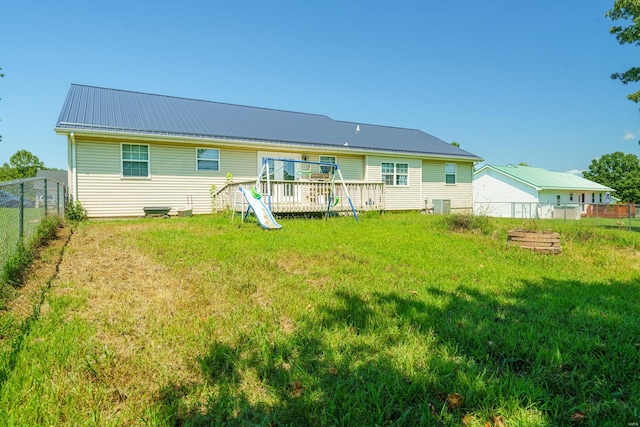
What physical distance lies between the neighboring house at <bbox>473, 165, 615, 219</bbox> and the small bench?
27.0 m

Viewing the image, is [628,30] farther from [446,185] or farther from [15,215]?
[15,215]

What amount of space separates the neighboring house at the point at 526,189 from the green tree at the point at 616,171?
16.3 m

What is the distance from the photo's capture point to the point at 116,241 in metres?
6.63

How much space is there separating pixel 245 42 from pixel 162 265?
1459 cm

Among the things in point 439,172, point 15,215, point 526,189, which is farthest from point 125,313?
point 526,189

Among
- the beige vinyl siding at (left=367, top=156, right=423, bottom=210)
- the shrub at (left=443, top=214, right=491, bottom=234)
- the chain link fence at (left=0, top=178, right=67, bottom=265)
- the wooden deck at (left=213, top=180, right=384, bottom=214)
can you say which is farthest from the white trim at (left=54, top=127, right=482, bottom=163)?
the shrub at (left=443, top=214, right=491, bottom=234)

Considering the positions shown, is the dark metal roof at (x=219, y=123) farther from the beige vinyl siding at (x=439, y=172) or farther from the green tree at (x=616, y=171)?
the green tree at (x=616, y=171)

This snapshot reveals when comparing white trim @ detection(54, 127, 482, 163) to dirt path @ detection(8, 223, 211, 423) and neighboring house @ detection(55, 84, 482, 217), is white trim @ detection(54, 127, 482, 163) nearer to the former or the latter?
neighboring house @ detection(55, 84, 482, 217)

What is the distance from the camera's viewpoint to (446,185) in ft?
64.0

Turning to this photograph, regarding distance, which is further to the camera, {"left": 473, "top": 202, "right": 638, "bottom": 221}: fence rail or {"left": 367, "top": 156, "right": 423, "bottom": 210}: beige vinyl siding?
{"left": 367, "top": 156, "right": 423, "bottom": 210}: beige vinyl siding

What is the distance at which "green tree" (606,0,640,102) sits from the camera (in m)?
12.8

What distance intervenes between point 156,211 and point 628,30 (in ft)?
64.0

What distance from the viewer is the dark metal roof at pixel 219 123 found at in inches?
504

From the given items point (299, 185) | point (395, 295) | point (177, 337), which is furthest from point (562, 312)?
point (299, 185)
